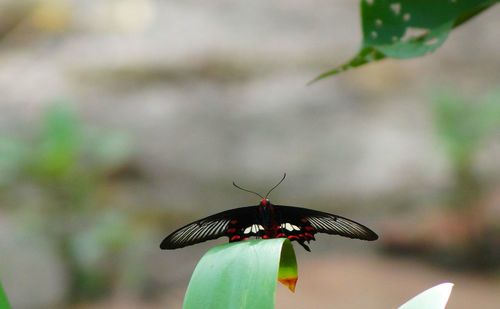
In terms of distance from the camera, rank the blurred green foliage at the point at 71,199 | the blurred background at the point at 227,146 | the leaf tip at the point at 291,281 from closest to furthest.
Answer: the leaf tip at the point at 291,281
the blurred green foliage at the point at 71,199
the blurred background at the point at 227,146

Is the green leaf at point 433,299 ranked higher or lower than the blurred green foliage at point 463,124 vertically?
lower

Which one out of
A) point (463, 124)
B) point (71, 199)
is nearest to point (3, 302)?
point (71, 199)

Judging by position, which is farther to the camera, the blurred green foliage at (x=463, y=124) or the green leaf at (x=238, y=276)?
the blurred green foliage at (x=463, y=124)

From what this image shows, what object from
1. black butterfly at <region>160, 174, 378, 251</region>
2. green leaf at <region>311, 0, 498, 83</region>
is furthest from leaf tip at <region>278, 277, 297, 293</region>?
green leaf at <region>311, 0, 498, 83</region>

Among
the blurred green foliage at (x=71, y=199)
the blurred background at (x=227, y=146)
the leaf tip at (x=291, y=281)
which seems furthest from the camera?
the blurred background at (x=227, y=146)

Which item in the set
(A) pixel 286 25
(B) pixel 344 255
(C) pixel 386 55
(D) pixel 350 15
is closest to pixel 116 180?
(B) pixel 344 255

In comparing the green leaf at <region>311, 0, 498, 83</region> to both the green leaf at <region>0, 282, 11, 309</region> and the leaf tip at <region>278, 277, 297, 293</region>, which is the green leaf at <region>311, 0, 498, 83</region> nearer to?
the leaf tip at <region>278, 277, 297, 293</region>

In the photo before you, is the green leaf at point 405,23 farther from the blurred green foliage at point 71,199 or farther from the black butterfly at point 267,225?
the blurred green foliage at point 71,199

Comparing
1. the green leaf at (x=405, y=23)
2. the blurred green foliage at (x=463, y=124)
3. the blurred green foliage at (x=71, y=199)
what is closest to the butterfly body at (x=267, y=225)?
the green leaf at (x=405, y=23)
